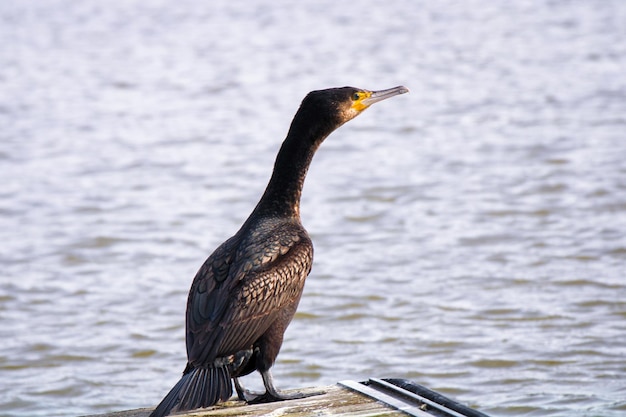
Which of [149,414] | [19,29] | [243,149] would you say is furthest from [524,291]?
[19,29]

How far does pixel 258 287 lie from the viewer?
4848 mm

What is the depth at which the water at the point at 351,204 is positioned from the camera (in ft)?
24.1

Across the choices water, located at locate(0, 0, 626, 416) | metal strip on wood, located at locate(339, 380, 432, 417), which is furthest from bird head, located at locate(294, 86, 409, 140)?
water, located at locate(0, 0, 626, 416)

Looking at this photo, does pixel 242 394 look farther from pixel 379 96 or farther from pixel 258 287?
pixel 379 96

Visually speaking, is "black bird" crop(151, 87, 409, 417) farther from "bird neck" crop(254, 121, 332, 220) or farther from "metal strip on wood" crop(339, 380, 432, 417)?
"metal strip on wood" crop(339, 380, 432, 417)

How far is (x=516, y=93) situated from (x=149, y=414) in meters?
11.1

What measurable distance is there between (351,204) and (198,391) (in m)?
6.45

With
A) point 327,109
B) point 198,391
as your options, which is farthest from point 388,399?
point 327,109

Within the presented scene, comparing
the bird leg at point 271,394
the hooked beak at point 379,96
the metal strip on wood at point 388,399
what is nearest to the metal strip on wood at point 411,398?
the metal strip on wood at point 388,399

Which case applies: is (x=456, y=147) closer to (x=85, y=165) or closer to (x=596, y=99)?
(x=596, y=99)

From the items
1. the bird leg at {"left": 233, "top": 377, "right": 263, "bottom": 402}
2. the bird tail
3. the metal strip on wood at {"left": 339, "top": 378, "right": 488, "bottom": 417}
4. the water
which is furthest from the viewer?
the water

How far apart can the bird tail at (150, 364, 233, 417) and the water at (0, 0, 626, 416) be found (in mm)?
2173

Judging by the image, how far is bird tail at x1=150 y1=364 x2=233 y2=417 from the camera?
4.52 m

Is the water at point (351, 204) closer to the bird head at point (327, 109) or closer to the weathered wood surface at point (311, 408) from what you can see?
the weathered wood surface at point (311, 408)
